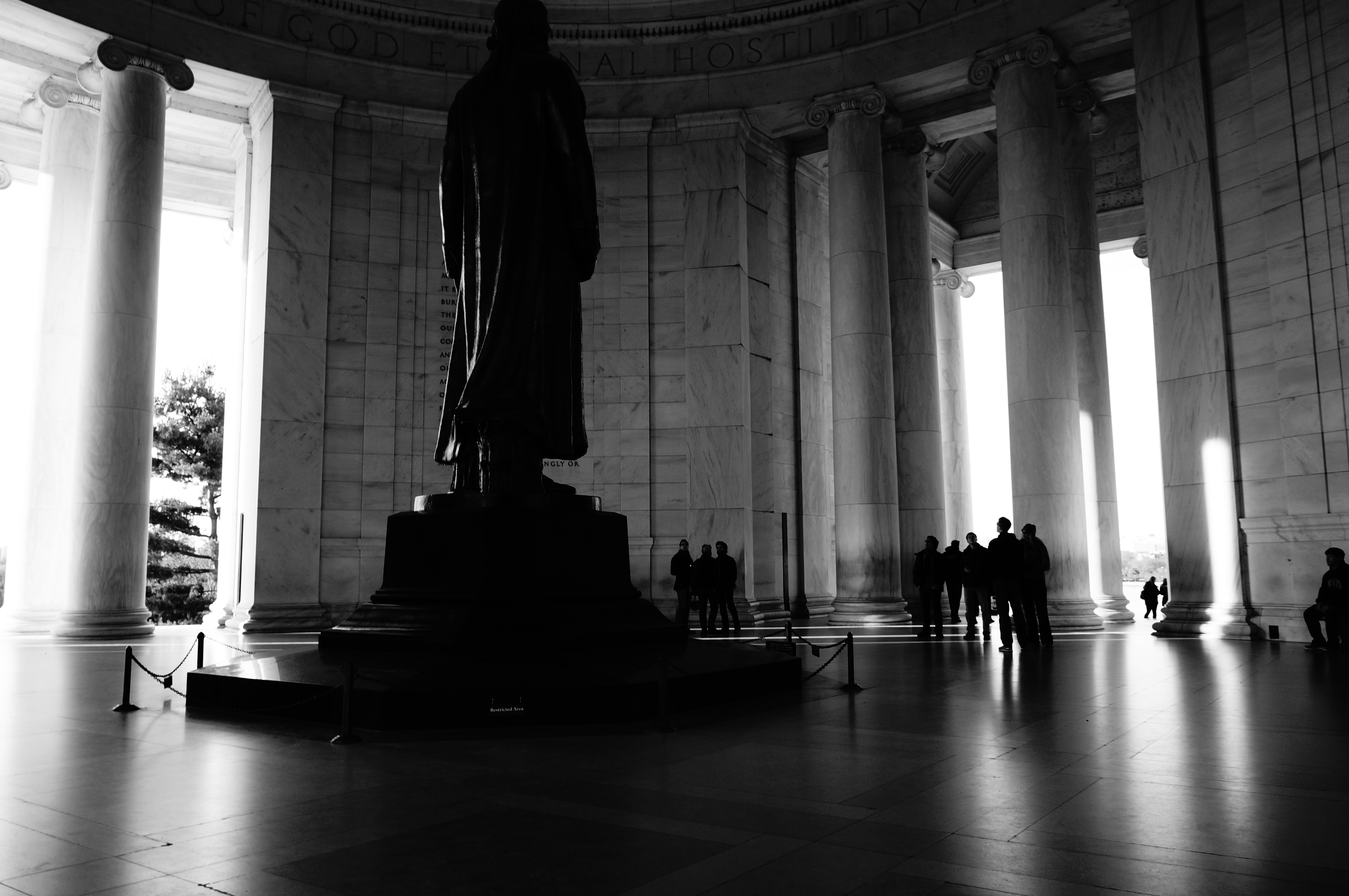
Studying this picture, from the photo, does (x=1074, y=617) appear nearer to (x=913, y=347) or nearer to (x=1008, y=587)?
(x=1008, y=587)

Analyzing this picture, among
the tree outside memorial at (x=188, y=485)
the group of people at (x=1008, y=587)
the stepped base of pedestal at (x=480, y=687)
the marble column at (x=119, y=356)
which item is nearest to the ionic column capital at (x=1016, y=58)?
the group of people at (x=1008, y=587)

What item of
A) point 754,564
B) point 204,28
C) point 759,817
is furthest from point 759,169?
point 759,817

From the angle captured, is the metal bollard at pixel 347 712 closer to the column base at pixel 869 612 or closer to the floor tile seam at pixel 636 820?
the floor tile seam at pixel 636 820

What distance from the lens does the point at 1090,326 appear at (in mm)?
23922

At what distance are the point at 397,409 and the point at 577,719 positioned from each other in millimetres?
15897

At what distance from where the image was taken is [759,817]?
5.14m

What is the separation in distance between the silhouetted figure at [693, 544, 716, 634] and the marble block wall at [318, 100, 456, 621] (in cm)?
664

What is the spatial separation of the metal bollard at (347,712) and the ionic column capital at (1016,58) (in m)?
18.7

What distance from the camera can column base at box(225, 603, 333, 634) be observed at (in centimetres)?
2008

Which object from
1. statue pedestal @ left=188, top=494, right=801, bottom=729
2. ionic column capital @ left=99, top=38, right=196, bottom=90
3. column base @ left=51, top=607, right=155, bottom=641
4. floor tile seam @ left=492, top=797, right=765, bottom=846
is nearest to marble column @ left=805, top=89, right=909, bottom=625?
statue pedestal @ left=188, top=494, right=801, bottom=729

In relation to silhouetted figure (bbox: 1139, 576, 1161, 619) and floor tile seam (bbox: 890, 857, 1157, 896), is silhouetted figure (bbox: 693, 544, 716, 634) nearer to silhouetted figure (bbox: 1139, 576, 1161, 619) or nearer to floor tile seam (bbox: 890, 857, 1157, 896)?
silhouetted figure (bbox: 1139, 576, 1161, 619)

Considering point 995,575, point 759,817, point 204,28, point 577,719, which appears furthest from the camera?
point 204,28

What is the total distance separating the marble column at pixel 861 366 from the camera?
72.4 ft

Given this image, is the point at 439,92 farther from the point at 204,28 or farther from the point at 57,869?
the point at 57,869
